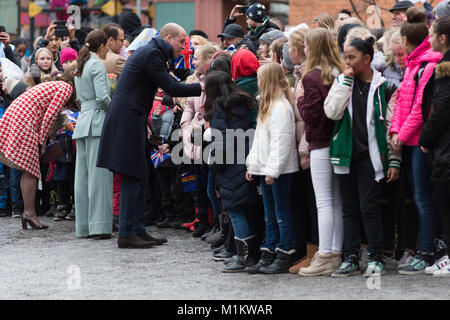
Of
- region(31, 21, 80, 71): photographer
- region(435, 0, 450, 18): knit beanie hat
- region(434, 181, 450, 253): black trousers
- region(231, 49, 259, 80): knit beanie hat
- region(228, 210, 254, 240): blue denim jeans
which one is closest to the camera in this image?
region(434, 181, 450, 253): black trousers

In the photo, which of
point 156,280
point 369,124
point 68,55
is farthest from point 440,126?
point 68,55

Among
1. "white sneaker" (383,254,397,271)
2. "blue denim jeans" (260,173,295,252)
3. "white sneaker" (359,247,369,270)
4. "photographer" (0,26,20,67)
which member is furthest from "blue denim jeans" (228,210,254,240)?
"photographer" (0,26,20,67)

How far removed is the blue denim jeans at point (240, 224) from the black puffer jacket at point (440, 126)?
1653 millimetres

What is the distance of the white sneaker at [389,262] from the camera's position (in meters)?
7.19

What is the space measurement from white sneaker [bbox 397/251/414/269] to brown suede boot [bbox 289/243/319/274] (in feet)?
2.29

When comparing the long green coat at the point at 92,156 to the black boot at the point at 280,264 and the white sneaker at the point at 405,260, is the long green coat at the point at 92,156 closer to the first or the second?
the black boot at the point at 280,264

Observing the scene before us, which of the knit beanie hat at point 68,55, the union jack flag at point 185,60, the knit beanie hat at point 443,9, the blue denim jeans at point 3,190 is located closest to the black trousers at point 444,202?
the knit beanie hat at point 443,9

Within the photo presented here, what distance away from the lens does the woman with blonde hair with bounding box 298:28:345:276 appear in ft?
22.3

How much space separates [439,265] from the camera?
674 centimetres

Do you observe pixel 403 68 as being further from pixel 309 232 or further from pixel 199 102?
pixel 199 102

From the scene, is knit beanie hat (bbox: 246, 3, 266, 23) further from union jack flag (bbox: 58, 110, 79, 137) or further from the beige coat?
union jack flag (bbox: 58, 110, 79, 137)

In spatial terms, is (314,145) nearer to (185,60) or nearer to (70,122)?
(185,60)

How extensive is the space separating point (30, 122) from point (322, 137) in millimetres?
4286

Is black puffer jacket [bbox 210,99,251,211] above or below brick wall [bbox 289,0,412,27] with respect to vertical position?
below
